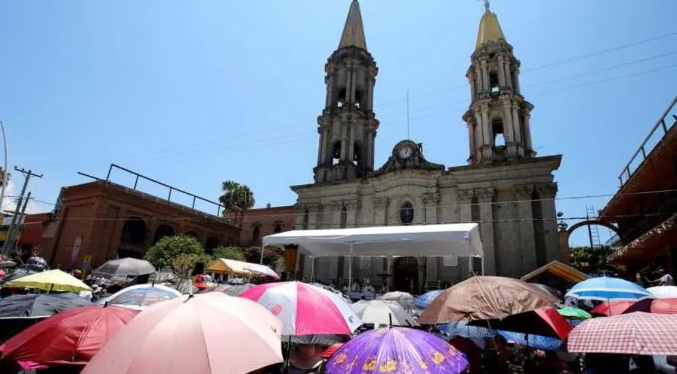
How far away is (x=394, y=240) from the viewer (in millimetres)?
14047

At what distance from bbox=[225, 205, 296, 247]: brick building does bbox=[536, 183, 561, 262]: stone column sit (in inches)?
973

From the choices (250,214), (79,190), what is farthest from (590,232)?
(79,190)

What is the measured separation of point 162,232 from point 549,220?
29491 millimetres

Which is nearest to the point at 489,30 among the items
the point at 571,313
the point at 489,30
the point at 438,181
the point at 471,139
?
the point at 489,30

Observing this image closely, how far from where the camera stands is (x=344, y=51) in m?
33.1

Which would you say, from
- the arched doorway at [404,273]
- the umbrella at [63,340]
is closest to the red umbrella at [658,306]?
the umbrella at [63,340]

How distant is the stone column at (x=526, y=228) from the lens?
20.9 metres

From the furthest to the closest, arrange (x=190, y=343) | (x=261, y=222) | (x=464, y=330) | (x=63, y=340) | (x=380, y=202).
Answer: (x=261, y=222) → (x=380, y=202) → (x=464, y=330) → (x=63, y=340) → (x=190, y=343)

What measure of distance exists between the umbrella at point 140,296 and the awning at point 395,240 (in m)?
7.73

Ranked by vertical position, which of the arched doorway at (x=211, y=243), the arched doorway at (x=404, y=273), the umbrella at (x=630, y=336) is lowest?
the umbrella at (x=630, y=336)

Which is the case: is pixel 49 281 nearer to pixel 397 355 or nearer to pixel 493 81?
pixel 397 355

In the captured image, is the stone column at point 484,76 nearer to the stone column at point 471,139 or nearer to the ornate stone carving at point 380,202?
the stone column at point 471,139

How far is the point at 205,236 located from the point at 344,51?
2212cm

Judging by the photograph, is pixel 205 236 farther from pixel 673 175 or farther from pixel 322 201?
pixel 673 175
